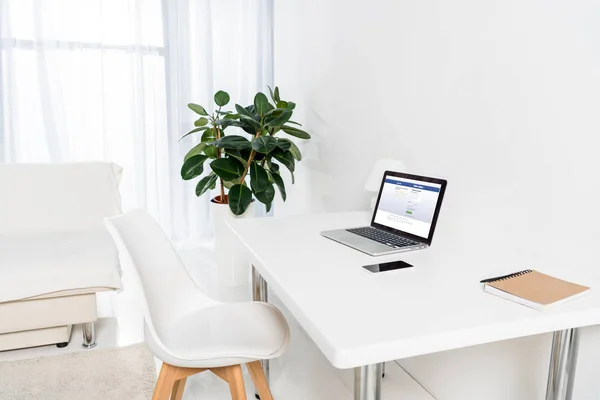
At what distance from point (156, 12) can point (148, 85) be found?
21.3 inches

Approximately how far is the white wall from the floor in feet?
0.40

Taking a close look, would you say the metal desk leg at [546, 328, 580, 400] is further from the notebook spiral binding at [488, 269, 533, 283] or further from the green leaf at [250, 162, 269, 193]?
the green leaf at [250, 162, 269, 193]

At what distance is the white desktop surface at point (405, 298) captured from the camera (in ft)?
2.87

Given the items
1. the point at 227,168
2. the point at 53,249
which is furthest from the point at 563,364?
the point at 53,249

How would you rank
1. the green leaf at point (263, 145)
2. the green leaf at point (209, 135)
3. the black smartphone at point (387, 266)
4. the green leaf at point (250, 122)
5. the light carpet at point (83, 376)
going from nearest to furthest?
the black smartphone at point (387, 266) < the light carpet at point (83, 376) < the green leaf at point (263, 145) < the green leaf at point (250, 122) < the green leaf at point (209, 135)

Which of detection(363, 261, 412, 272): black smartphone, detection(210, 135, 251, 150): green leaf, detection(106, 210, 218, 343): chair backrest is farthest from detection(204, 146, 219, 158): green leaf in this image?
detection(363, 261, 412, 272): black smartphone

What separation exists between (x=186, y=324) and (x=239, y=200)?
1.39 m

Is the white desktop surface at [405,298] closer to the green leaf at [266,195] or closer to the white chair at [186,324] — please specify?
the white chair at [186,324]

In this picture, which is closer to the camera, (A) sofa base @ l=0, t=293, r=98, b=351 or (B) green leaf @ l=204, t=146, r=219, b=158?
(A) sofa base @ l=0, t=293, r=98, b=351

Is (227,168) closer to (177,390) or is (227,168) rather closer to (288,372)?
(288,372)

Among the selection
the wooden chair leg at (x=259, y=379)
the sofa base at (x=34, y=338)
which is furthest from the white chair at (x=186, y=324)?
the sofa base at (x=34, y=338)

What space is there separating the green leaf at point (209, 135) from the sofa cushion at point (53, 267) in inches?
36.3

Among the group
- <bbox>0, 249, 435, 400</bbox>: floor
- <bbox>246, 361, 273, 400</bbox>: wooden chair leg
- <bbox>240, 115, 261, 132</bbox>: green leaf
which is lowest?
<bbox>0, 249, 435, 400</bbox>: floor

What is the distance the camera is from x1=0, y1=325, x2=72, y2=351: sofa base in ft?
7.19
